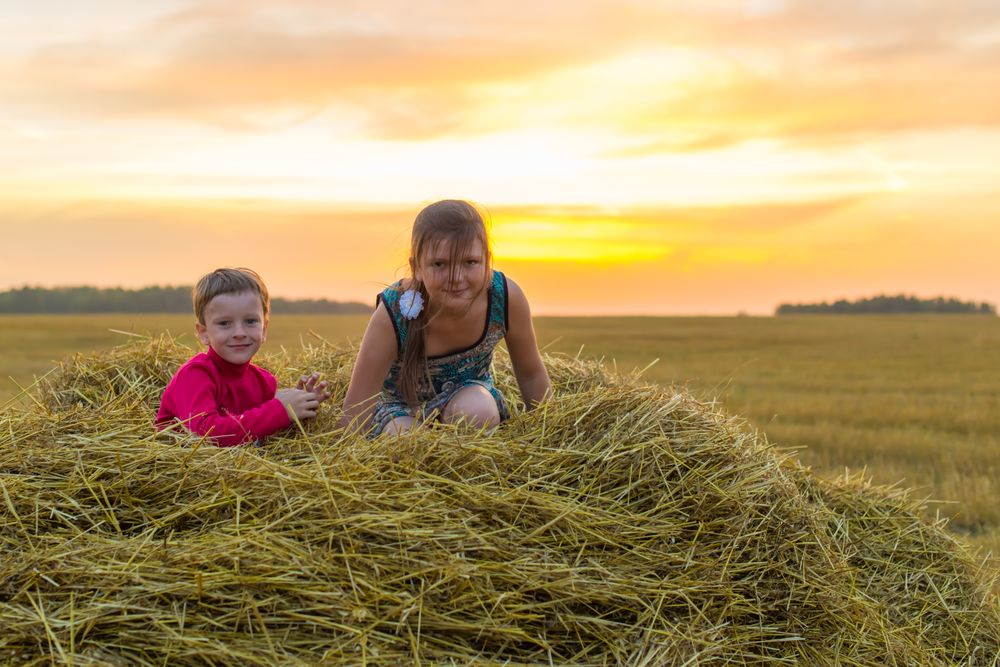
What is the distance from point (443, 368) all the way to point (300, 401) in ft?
2.41

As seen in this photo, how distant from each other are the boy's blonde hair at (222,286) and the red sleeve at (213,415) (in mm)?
289

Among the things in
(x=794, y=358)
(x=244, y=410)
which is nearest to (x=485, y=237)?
(x=244, y=410)

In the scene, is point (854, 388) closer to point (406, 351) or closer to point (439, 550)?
point (406, 351)

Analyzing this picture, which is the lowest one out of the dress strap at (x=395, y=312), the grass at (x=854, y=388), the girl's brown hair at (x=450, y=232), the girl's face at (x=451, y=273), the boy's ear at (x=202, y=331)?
the grass at (x=854, y=388)

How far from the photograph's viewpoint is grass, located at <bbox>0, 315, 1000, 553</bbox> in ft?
21.6

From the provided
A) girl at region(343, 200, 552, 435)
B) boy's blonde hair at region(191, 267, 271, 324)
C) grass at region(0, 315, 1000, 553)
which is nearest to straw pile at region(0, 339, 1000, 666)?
girl at region(343, 200, 552, 435)

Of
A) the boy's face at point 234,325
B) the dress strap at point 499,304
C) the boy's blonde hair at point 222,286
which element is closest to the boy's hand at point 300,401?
the boy's face at point 234,325

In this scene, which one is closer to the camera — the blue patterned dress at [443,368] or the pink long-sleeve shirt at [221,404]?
the pink long-sleeve shirt at [221,404]

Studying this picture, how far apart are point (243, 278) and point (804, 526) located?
242cm

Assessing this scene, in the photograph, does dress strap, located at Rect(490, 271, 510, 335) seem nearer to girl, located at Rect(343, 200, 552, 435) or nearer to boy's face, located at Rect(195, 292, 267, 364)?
girl, located at Rect(343, 200, 552, 435)

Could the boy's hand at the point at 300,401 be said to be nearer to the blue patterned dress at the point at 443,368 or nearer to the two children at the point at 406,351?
the two children at the point at 406,351

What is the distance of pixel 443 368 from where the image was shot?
4160 mm

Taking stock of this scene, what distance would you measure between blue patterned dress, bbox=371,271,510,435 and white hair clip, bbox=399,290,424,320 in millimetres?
100

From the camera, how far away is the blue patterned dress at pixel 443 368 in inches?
158
